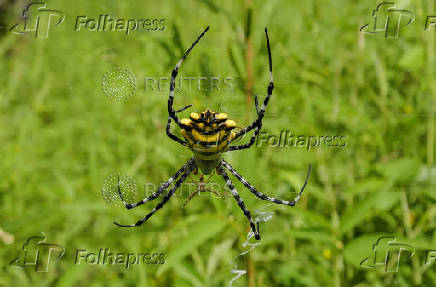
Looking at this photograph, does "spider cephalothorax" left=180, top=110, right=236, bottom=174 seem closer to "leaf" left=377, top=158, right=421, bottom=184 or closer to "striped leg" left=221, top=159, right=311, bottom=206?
"striped leg" left=221, top=159, right=311, bottom=206

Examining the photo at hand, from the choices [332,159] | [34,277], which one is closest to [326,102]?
[332,159]

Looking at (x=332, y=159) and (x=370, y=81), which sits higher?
(x=370, y=81)

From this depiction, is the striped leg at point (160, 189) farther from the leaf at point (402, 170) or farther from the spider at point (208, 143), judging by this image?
the leaf at point (402, 170)

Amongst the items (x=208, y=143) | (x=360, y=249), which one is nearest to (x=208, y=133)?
(x=208, y=143)

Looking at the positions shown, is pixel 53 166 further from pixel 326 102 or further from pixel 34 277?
pixel 326 102

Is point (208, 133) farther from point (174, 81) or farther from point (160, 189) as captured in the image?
point (160, 189)

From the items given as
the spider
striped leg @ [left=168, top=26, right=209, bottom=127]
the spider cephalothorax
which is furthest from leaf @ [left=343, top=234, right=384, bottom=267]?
striped leg @ [left=168, top=26, right=209, bottom=127]
